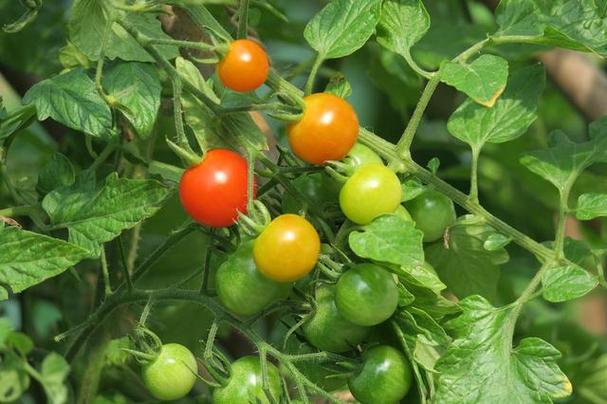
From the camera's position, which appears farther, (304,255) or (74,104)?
(74,104)

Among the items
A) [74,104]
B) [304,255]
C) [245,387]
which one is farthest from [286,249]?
[74,104]

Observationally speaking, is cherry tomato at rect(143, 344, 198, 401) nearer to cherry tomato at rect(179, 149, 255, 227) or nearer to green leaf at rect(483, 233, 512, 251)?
cherry tomato at rect(179, 149, 255, 227)

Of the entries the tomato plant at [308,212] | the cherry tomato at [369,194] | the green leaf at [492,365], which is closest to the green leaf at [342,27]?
the tomato plant at [308,212]

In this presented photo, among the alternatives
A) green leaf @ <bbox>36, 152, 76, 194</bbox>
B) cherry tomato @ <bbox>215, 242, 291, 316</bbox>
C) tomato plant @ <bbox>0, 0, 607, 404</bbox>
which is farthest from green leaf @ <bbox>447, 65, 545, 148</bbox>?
green leaf @ <bbox>36, 152, 76, 194</bbox>

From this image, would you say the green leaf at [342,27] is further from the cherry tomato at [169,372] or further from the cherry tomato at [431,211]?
the cherry tomato at [169,372]

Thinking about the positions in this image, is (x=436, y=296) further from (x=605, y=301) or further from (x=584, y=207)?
(x=605, y=301)

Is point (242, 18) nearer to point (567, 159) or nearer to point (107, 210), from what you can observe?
point (107, 210)
